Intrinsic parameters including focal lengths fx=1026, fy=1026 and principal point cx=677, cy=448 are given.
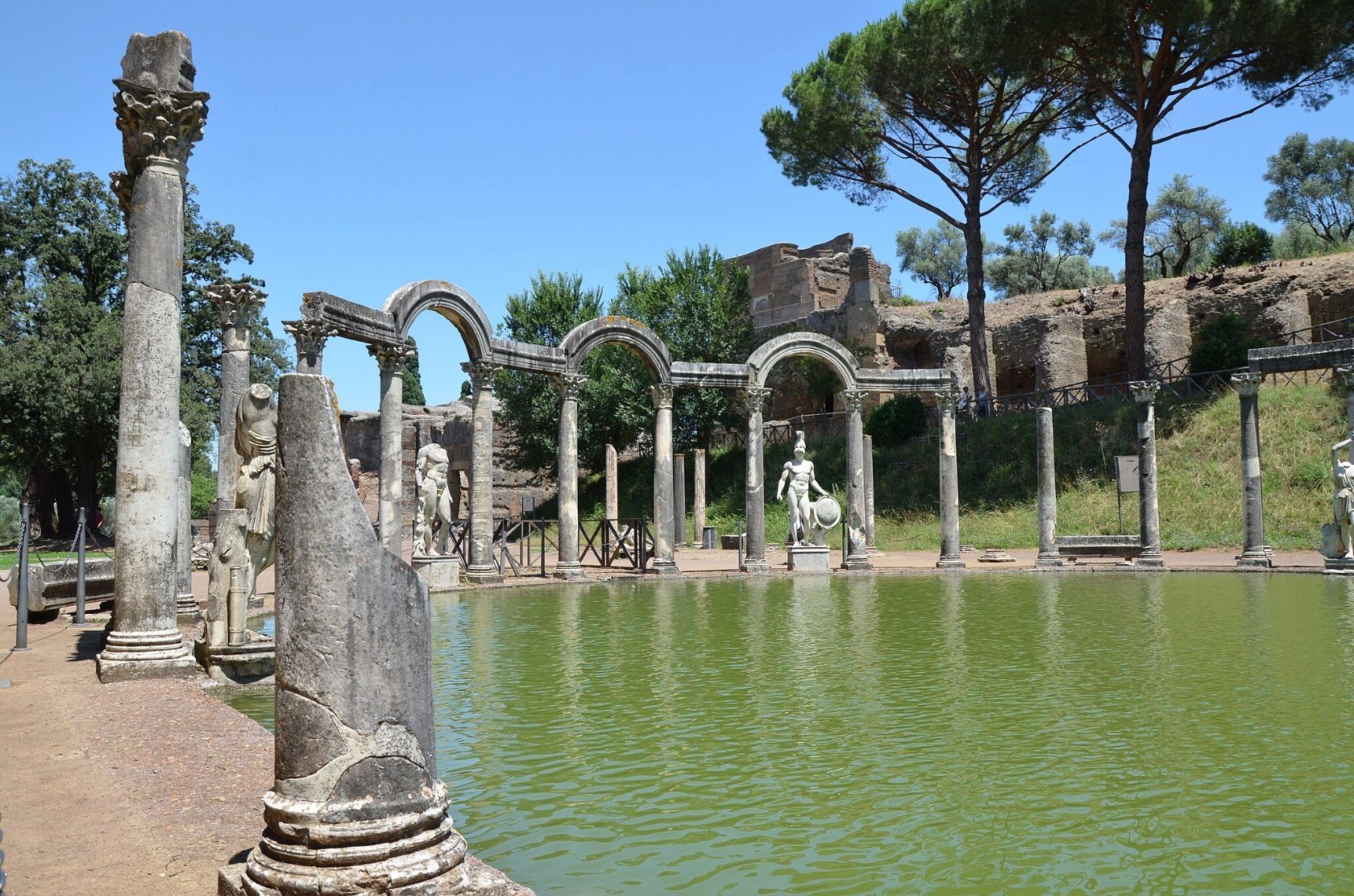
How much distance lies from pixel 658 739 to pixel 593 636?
4793mm

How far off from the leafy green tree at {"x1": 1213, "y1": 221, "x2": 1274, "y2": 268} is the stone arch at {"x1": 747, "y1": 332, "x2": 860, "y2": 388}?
21.4 metres

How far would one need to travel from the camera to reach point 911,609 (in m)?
13.4

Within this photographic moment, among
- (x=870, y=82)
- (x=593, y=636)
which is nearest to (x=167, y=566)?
(x=593, y=636)

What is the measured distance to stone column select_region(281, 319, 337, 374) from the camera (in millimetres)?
14516

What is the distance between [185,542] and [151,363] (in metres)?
4.25

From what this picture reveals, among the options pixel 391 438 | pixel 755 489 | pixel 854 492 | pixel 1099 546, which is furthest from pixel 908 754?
pixel 1099 546

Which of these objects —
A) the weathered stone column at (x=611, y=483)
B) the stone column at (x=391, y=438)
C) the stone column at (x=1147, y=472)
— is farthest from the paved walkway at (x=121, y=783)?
the weathered stone column at (x=611, y=483)

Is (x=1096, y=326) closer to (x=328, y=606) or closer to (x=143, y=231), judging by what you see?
(x=143, y=231)

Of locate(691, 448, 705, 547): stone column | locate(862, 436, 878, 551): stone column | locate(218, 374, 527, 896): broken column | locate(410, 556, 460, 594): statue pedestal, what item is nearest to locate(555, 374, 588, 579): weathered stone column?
locate(410, 556, 460, 594): statue pedestal

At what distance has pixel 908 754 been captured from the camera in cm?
612

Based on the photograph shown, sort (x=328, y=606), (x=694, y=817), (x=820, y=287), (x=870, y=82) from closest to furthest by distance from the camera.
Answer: (x=328, y=606), (x=694, y=817), (x=870, y=82), (x=820, y=287)

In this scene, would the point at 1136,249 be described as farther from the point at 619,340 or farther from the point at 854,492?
the point at 619,340

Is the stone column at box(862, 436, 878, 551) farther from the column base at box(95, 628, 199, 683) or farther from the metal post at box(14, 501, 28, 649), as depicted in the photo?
the column base at box(95, 628, 199, 683)

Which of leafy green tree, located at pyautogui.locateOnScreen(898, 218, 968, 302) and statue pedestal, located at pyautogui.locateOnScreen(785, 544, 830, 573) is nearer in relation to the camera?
statue pedestal, located at pyautogui.locateOnScreen(785, 544, 830, 573)
